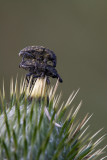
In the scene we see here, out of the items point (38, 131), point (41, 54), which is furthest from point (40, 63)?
point (38, 131)

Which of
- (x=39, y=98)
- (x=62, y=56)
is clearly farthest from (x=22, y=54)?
(x=62, y=56)

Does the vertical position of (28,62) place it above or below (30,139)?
above

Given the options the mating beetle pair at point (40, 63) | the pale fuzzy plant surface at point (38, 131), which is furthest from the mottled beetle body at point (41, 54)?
the pale fuzzy plant surface at point (38, 131)

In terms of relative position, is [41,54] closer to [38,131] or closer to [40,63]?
[40,63]

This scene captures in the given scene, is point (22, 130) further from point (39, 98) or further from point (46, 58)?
point (46, 58)

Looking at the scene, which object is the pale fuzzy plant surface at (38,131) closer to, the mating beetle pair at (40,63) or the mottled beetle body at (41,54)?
the mating beetle pair at (40,63)

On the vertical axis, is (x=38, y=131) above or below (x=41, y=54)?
below
